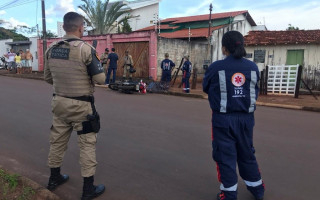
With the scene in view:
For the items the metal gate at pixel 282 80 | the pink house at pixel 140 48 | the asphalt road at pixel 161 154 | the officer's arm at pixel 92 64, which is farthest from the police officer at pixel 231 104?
the pink house at pixel 140 48

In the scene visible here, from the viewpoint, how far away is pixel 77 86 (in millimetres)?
2945

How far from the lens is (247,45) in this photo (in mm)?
Result: 16828

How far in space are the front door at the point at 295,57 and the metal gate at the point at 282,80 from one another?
12.6 ft

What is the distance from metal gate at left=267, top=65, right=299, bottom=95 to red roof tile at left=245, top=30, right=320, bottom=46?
392cm

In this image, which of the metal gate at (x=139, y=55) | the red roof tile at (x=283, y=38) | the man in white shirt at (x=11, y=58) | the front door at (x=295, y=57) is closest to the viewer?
the red roof tile at (x=283, y=38)

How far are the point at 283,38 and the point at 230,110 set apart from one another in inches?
614

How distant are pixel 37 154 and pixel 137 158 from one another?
1580 millimetres

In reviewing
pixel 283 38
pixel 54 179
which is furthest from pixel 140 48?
pixel 54 179

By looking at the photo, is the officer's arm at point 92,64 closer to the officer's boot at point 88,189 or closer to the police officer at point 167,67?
the officer's boot at point 88,189

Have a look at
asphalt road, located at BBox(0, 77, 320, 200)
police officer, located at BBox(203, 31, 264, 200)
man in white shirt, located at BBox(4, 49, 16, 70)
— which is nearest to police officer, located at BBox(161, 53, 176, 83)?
asphalt road, located at BBox(0, 77, 320, 200)

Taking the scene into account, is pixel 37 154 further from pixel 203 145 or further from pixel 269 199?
pixel 269 199

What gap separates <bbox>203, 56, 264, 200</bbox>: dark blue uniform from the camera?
277 cm

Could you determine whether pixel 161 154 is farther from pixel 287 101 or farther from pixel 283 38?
pixel 283 38

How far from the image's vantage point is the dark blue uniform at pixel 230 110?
9.08ft
